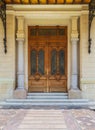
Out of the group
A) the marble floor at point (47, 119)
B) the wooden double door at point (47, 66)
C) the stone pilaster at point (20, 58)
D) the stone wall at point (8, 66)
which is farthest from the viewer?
the wooden double door at point (47, 66)

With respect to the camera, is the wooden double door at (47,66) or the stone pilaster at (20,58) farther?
the wooden double door at (47,66)

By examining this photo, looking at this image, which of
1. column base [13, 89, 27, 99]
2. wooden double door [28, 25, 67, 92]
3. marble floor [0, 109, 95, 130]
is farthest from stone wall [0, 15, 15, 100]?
marble floor [0, 109, 95, 130]

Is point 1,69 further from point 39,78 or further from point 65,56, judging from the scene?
point 65,56

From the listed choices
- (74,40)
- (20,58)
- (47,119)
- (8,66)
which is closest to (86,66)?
(74,40)

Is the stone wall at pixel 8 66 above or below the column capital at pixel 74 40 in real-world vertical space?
below

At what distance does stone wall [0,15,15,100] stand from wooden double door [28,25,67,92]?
2.92ft

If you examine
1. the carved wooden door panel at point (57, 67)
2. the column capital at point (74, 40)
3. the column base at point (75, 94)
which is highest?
the column capital at point (74, 40)

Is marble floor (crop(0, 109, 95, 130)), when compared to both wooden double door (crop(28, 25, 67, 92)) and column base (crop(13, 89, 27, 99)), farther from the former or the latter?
wooden double door (crop(28, 25, 67, 92))

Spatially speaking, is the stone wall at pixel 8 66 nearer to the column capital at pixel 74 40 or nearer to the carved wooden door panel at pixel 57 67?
the carved wooden door panel at pixel 57 67

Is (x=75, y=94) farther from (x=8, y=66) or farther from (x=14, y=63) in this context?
(x=8, y=66)

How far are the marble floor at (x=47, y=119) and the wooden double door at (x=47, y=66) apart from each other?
206cm

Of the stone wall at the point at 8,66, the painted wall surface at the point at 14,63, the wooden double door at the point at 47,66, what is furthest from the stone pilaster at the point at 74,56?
the stone wall at the point at 8,66

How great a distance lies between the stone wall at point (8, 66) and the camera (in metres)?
9.77

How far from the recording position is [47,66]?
34.3 ft
